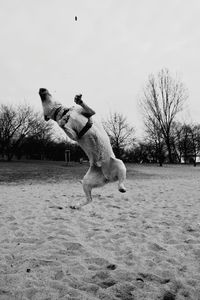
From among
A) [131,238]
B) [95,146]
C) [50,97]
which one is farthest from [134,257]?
[50,97]

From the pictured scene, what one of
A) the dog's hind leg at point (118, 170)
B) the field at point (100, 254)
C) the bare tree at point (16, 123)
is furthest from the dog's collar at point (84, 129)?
the bare tree at point (16, 123)

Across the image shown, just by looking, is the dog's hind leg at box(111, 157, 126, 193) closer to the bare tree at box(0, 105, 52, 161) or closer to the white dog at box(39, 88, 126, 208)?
the white dog at box(39, 88, 126, 208)

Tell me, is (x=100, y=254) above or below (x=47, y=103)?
below

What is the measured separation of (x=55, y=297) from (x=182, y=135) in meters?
56.7

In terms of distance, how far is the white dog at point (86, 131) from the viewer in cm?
314

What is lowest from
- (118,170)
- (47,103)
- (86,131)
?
(118,170)

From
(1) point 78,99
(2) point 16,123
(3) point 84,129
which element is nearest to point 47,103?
(1) point 78,99

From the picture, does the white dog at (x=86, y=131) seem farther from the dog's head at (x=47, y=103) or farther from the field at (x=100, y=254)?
the field at (x=100, y=254)

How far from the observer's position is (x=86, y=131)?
3197mm

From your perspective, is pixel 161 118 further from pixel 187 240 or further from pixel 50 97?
pixel 50 97

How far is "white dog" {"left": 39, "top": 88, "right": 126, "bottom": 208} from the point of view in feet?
10.3

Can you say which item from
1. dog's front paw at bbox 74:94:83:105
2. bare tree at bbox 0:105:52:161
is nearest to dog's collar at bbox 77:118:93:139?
dog's front paw at bbox 74:94:83:105

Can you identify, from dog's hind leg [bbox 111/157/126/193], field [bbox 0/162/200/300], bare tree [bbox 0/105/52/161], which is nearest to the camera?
dog's hind leg [bbox 111/157/126/193]

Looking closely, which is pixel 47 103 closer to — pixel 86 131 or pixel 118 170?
pixel 86 131
